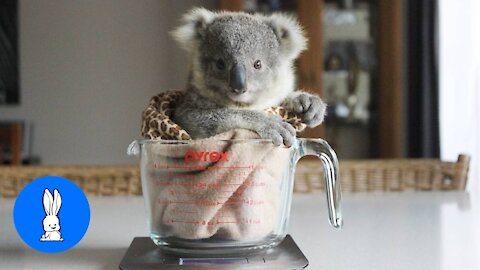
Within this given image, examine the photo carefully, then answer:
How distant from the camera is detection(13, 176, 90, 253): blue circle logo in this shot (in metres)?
0.52

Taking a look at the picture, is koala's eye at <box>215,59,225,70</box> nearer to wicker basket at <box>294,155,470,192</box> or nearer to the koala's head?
the koala's head

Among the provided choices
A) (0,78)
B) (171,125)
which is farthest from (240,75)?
(0,78)

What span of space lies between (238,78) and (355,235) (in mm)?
258

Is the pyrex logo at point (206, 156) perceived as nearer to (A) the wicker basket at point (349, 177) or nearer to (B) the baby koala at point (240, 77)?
(B) the baby koala at point (240, 77)

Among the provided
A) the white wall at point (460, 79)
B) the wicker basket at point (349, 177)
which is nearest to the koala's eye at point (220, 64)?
the wicker basket at point (349, 177)

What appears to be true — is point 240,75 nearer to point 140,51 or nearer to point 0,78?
point 140,51

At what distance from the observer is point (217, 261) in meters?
0.48

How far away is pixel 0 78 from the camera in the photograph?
3.46 metres

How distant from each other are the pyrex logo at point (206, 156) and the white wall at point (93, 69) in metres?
2.98

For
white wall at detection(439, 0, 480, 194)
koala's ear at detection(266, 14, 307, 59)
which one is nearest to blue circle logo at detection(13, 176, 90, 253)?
koala's ear at detection(266, 14, 307, 59)

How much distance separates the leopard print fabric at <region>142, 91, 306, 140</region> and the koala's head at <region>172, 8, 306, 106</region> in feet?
0.08

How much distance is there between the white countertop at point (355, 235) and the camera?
20.5 inches

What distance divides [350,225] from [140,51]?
9.38 feet

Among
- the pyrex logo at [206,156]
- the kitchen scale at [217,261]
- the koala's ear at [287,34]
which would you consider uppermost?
the koala's ear at [287,34]
